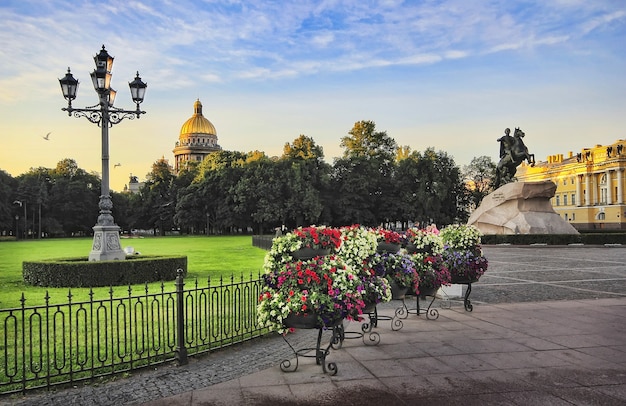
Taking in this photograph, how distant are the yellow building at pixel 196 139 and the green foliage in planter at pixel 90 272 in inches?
4926

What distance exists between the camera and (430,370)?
6.49 meters

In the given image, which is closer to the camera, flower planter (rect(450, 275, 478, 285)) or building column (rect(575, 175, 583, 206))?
flower planter (rect(450, 275, 478, 285))

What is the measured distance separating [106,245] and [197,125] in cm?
13004

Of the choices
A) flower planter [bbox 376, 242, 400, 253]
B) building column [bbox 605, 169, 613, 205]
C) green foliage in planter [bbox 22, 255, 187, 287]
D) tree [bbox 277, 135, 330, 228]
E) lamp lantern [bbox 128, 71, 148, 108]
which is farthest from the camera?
building column [bbox 605, 169, 613, 205]

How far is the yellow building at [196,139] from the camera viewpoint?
140 metres

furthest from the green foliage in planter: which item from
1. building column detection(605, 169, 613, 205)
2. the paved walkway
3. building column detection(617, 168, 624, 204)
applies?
building column detection(605, 169, 613, 205)

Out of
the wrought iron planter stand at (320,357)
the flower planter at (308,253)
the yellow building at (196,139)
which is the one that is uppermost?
the yellow building at (196,139)

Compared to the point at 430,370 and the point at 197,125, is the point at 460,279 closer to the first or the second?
the point at 430,370

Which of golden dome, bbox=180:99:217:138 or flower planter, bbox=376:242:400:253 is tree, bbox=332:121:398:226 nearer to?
flower planter, bbox=376:242:400:253

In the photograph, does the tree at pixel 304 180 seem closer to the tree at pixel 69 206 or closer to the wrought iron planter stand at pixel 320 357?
the tree at pixel 69 206

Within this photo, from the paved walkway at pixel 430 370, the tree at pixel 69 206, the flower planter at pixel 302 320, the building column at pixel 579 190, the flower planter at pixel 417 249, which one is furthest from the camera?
the building column at pixel 579 190

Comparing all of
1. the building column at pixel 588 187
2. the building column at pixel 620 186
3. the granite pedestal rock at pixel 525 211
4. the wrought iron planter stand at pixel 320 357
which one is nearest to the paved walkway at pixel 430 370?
the wrought iron planter stand at pixel 320 357

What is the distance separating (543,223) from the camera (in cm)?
3347

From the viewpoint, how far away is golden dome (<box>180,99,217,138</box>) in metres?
142
